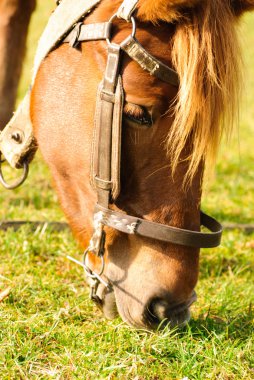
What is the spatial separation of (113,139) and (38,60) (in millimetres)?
607

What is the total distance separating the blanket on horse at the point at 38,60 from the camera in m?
2.45

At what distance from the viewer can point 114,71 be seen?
2240 mm

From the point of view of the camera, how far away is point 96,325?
267 centimetres

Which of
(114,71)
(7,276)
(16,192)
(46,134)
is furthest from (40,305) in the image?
(16,192)

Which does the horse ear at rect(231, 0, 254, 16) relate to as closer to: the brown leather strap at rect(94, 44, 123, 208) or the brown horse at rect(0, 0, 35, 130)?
the brown leather strap at rect(94, 44, 123, 208)

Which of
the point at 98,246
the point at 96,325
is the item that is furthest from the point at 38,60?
the point at 96,325

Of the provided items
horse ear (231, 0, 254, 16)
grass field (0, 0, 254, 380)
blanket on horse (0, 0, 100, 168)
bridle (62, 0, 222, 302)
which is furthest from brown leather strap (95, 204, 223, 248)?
horse ear (231, 0, 254, 16)

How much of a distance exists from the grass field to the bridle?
0.97 feet

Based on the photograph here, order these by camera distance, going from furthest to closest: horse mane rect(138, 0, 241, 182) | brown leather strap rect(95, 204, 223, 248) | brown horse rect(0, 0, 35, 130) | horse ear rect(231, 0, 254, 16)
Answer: brown horse rect(0, 0, 35, 130) < horse ear rect(231, 0, 254, 16) < brown leather strap rect(95, 204, 223, 248) < horse mane rect(138, 0, 241, 182)

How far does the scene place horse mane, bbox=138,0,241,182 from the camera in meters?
2.21

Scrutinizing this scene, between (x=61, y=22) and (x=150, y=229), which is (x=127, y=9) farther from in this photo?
(x=150, y=229)

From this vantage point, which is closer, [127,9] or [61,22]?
[127,9]

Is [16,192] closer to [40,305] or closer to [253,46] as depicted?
[40,305]

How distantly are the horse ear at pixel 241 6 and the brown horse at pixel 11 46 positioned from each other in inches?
48.9
